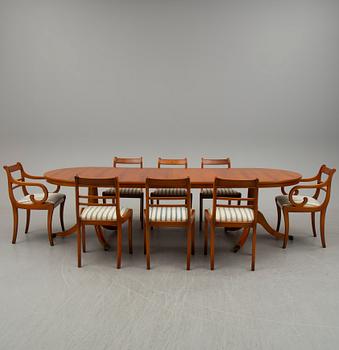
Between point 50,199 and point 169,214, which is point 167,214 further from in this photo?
point 50,199

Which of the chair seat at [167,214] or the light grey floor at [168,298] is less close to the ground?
the chair seat at [167,214]

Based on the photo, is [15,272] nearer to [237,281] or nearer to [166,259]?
[166,259]

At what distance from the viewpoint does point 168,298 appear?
2.66 m

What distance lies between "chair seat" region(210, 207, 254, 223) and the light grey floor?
473 mm

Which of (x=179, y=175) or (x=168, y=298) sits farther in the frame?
(x=179, y=175)

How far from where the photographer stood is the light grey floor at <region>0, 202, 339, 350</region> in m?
2.17

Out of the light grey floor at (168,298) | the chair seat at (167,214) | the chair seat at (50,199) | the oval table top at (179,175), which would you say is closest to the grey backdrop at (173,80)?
the oval table top at (179,175)

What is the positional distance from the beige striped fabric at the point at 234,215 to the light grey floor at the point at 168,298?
47 centimetres

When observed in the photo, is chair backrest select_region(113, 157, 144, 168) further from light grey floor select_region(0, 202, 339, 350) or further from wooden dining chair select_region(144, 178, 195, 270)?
wooden dining chair select_region(144, 178, 195, 270)

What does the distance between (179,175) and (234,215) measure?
3.07 ft

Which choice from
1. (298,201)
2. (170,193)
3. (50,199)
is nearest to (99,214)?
(50,199)

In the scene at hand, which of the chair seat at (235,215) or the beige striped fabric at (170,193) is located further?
the beige striped fabric at (170,193)

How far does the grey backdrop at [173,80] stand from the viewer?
6480 mm

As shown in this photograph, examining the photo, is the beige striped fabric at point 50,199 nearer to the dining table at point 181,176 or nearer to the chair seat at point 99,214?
the dining table at point 181,176
